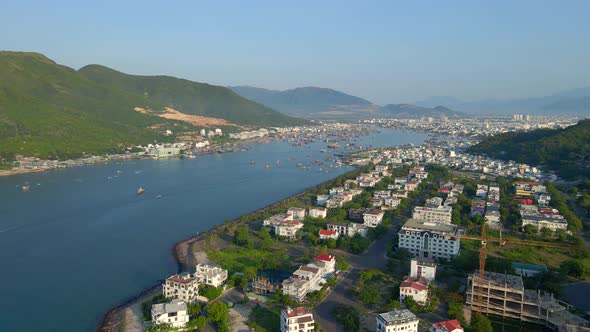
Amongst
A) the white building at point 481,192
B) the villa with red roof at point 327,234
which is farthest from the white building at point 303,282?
the white building at point 481,192

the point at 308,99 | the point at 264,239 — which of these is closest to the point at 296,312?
the point at 264,239

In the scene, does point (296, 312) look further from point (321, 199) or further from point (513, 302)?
point (321, 199)

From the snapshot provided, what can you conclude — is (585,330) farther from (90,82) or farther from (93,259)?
(90,82)

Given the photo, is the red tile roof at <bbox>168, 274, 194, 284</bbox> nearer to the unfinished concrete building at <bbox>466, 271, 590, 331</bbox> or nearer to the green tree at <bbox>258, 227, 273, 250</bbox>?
the green tree at <bbox>258, 227, 273, 250</bbox>

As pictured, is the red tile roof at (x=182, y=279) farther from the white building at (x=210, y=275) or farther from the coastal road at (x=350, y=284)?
the coastal road at (x=350, y=284)

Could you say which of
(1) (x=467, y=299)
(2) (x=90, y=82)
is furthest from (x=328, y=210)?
(2) (x=90, y=82)
